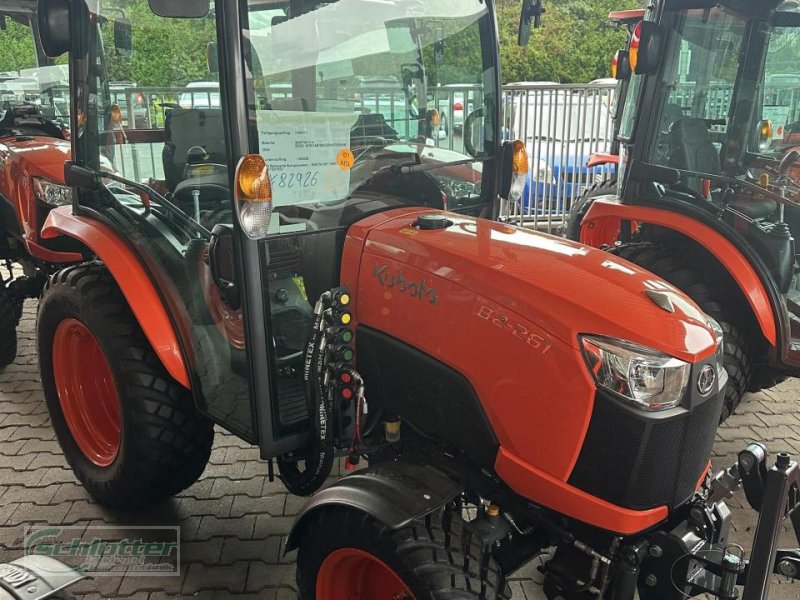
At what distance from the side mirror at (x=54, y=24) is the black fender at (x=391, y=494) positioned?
1.91 m

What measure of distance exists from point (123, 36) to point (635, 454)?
2149mm

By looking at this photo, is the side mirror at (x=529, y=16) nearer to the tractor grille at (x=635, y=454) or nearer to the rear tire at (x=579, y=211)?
the tractor grille at (x=635, y=454)

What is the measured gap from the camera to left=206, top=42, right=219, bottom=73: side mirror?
2029mm

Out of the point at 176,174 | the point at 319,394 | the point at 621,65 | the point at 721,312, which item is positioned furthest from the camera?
the point at 621,65

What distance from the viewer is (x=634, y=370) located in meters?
1.71

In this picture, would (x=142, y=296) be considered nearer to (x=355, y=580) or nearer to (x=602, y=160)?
(x=355, y=580)

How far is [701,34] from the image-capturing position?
131 inches

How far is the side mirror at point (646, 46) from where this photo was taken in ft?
10.7

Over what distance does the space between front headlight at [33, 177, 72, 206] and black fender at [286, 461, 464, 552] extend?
3.07m

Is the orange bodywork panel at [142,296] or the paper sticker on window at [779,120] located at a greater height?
the paper sticker on window at [779,120]

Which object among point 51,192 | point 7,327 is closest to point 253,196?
point 51,192

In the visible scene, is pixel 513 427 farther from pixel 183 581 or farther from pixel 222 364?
pixel 183 581

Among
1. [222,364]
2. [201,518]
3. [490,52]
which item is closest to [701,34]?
[490,52]

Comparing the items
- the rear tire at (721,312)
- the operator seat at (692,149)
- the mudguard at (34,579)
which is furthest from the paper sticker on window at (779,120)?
the mudguard at (34,579)
